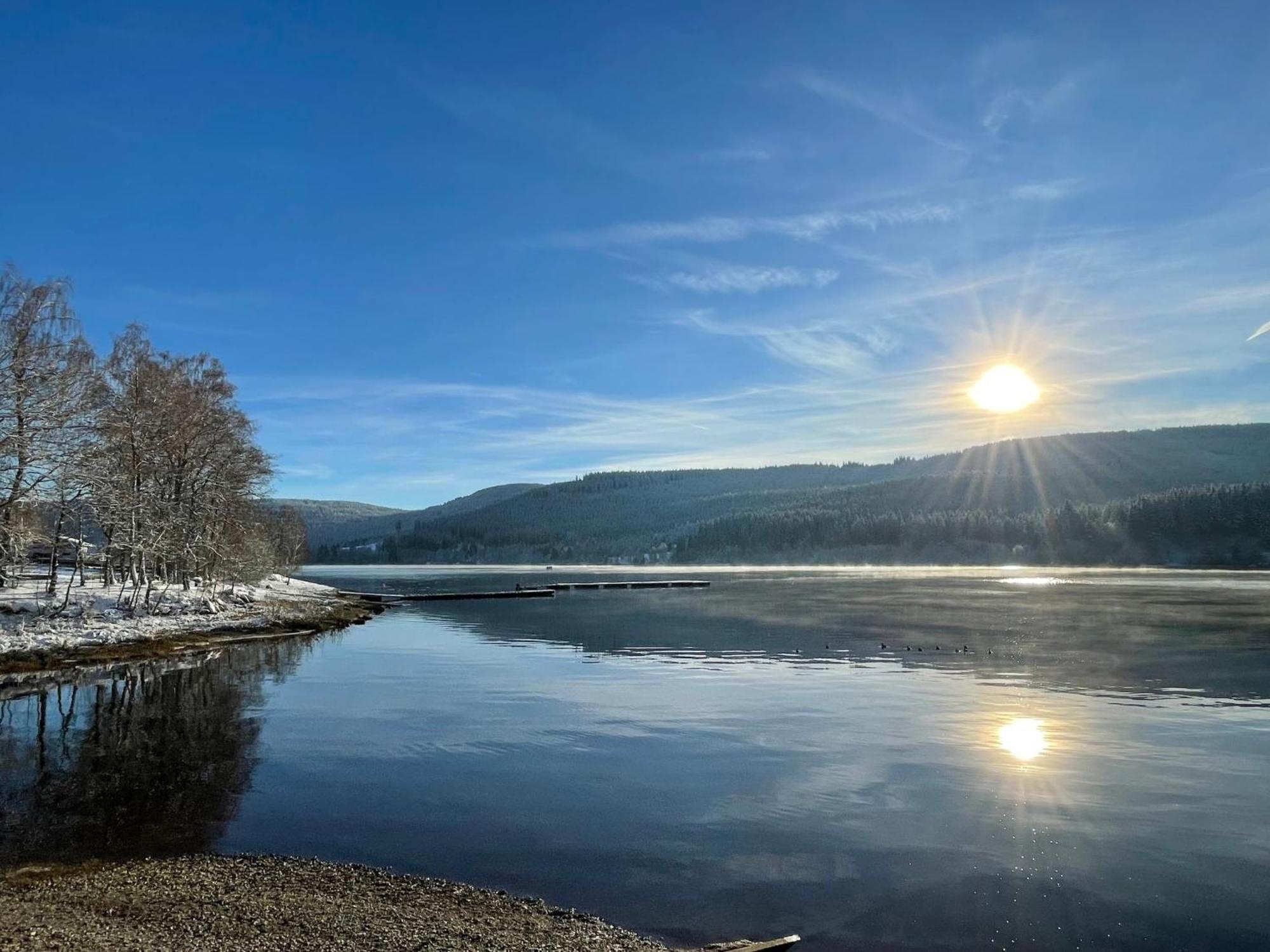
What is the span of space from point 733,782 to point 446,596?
80.4 m

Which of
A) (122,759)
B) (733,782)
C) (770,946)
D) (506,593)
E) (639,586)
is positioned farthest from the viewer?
(639,586)

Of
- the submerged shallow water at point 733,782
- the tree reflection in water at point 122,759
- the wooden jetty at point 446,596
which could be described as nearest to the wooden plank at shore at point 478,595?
the wooden jetty at point 446,596

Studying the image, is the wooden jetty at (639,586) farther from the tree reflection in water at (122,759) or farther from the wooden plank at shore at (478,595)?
the tree reflection in water at (122,759)

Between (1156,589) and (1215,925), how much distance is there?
315 ft

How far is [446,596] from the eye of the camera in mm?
95250

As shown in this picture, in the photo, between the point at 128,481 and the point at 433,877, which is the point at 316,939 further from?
the point at 128,481

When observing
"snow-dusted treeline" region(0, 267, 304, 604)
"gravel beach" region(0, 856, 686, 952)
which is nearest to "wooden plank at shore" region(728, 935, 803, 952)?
"gravel beach" region(0, 856, 686, 952)

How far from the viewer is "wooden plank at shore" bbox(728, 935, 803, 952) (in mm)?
10203

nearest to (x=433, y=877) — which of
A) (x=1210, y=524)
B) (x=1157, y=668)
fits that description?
(x=1157, y=668)

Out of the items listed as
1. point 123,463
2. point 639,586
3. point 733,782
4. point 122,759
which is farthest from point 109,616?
point 639,586

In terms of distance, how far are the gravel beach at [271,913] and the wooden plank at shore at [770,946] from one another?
1.02 m

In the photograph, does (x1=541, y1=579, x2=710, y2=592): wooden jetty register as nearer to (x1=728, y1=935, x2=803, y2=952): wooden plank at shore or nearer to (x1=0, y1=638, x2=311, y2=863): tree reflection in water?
(x1=0, y1=638, x2=311, y2=863): tree reflection in water

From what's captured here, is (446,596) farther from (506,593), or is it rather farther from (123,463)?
(123,463)

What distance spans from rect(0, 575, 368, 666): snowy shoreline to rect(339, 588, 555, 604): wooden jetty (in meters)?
22.7
